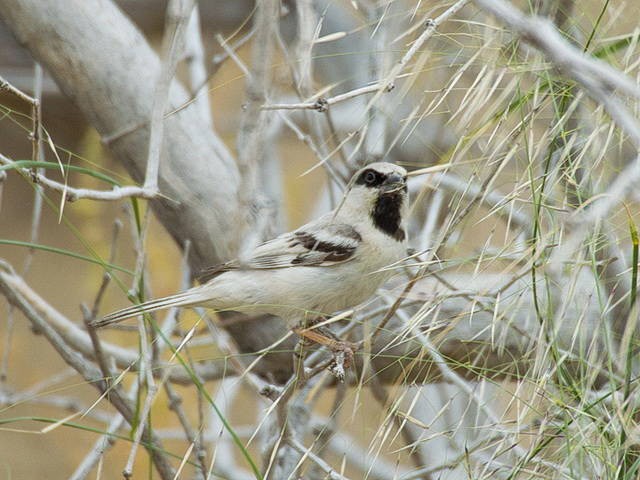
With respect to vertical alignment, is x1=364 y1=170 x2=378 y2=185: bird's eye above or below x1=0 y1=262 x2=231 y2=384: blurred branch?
above

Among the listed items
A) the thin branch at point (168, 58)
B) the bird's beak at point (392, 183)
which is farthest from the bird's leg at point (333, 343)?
the thin branch at point (168, 58)

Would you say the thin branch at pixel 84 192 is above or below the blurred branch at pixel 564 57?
below

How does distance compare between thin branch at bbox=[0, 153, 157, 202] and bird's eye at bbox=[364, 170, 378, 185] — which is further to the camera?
bird's eye at bbox=[364, 170, 378, 185]

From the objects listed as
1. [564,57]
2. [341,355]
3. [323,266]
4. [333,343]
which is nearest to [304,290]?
[323,266]

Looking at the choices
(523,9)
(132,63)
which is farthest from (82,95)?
(523,9)

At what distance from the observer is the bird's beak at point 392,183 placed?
2.59m

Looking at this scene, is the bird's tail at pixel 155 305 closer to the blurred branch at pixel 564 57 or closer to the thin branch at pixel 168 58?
the thin branch at pixel 168 58

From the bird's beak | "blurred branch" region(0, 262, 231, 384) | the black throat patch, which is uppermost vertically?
the bird's beak

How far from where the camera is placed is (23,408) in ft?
14.2

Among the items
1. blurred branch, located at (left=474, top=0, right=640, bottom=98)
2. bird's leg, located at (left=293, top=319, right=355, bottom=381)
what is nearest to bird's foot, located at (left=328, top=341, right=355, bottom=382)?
bird's leg, located at (left=293, top=319, right=355, bottom=381)

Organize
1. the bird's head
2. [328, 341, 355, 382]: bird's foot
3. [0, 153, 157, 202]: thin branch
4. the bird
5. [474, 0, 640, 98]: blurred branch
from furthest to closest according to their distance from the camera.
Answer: the bird's head < the bird < [328, 341, 355, 382]: bird's foot < [0, 153, 157, 202]: thin branch < [474, 0, 640, 98]: blurred branch

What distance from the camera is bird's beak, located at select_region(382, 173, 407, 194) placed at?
2592 mm

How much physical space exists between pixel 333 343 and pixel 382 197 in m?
0.52

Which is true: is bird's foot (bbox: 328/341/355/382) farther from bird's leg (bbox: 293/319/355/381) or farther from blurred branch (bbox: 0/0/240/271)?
blurred branch (bbox: 0/0/240/271)
